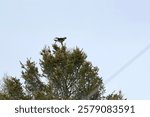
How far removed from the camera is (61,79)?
27.6 meters

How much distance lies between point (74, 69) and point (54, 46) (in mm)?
2294

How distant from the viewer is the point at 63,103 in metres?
12.6

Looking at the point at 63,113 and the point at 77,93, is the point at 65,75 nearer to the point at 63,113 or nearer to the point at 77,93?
the point at 77,93

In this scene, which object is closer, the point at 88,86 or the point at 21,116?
the point at 21,116

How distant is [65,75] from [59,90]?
0.85 meters

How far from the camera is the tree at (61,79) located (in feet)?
90.6

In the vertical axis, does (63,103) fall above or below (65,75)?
below

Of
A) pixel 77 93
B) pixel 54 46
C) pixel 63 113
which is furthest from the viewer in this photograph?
pixel 54 46

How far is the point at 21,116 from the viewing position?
12406 millimetres

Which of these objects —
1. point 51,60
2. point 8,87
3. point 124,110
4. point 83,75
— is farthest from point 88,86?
point 124,110

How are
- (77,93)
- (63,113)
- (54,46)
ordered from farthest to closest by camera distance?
(54,46) < (77,93) < (63,113)

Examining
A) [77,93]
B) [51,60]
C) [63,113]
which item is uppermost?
[51,60]

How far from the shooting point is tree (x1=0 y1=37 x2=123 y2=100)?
27.6 metres

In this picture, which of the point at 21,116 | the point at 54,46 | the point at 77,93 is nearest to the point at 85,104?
the point at 21,116
